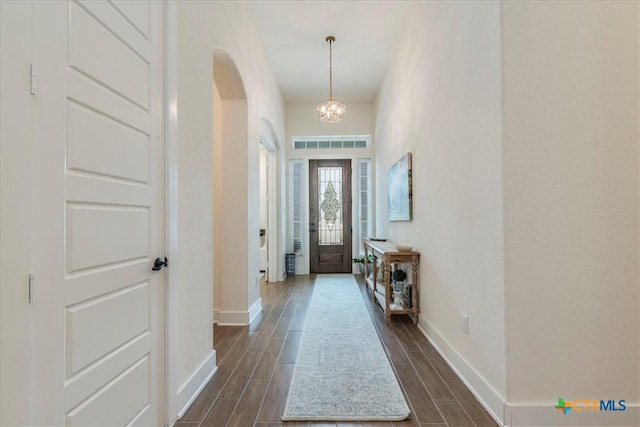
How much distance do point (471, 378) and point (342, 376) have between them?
0.84 m

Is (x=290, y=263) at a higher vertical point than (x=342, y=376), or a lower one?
higher

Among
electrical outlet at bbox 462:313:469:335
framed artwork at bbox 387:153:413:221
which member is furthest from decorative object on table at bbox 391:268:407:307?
electrical outlet at bbox 462:313:469:335

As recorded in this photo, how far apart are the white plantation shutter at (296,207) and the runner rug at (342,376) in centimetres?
292

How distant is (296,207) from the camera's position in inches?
259

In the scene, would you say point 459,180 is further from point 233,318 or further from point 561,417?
point 233,318

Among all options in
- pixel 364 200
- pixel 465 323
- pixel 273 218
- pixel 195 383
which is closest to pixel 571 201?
pixel 465 323

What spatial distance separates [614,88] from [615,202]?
592 mm

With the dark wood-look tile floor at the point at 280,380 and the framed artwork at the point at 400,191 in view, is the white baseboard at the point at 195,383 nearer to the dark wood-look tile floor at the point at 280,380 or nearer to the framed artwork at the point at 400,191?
the dark wood-look tile floor at the point at 280,380

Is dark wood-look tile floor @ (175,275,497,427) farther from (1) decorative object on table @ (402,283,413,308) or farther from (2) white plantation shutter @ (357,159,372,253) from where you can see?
(2) white plantation shutter @ (357,159,372,253)

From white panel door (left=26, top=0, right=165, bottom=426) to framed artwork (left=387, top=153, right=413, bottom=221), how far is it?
2.72 meters

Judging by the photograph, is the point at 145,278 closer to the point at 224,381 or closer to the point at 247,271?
the point at 224,381

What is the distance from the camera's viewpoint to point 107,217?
1326mm

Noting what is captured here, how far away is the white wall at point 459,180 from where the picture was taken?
70.7 inches

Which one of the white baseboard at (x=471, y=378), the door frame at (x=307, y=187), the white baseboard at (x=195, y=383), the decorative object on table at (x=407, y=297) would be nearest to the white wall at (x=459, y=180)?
the white baseboard at (x=471, y=378)
